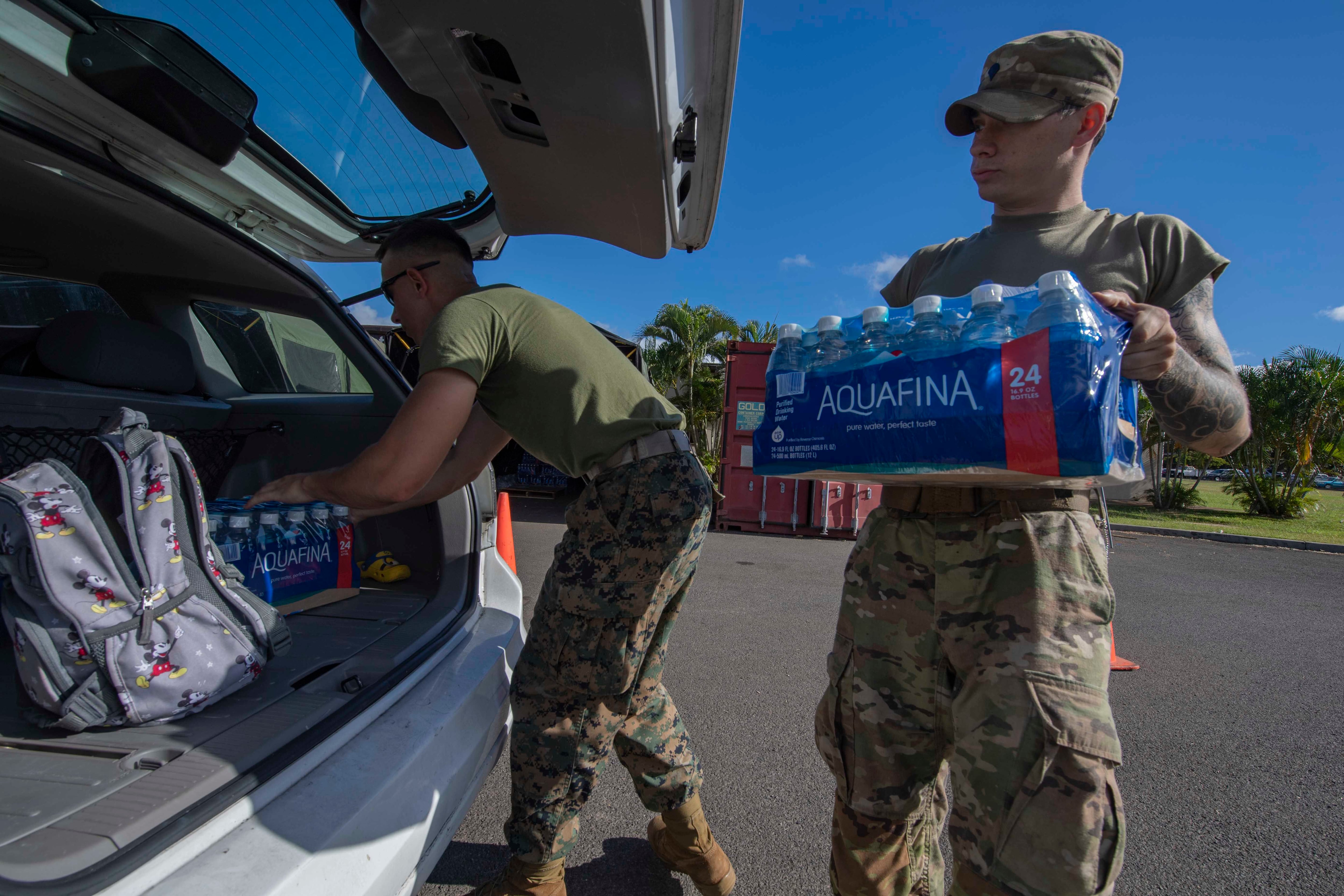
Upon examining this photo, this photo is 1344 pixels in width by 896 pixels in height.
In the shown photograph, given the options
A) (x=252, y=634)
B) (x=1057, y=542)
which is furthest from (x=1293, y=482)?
(x=252, y=634)

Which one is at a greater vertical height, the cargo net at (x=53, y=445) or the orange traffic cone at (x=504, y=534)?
the cargo net at (x=53, y=445)

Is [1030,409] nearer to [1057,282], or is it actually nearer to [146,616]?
[1057,282]

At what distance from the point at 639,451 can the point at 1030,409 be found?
880 mm

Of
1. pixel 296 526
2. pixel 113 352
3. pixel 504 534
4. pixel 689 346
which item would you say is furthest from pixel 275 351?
pixel 689 346

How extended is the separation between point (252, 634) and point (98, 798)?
1.56 feet

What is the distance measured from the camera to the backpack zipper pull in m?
1.26

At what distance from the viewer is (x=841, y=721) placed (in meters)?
1.42

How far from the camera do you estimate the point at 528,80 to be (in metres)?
1.43

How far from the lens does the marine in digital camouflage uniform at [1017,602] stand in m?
1.10

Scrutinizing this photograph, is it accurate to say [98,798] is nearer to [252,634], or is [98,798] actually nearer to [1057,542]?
[252,634]

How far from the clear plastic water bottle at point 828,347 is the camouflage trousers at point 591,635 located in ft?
1.48

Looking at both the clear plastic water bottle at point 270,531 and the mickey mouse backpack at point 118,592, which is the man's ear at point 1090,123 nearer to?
the mickey mouse backpack at point 118,592

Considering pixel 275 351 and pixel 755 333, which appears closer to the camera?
pixel 275 351

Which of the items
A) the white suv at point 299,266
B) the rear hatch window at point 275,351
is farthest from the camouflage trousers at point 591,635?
the rear hatch window at point 275,351
